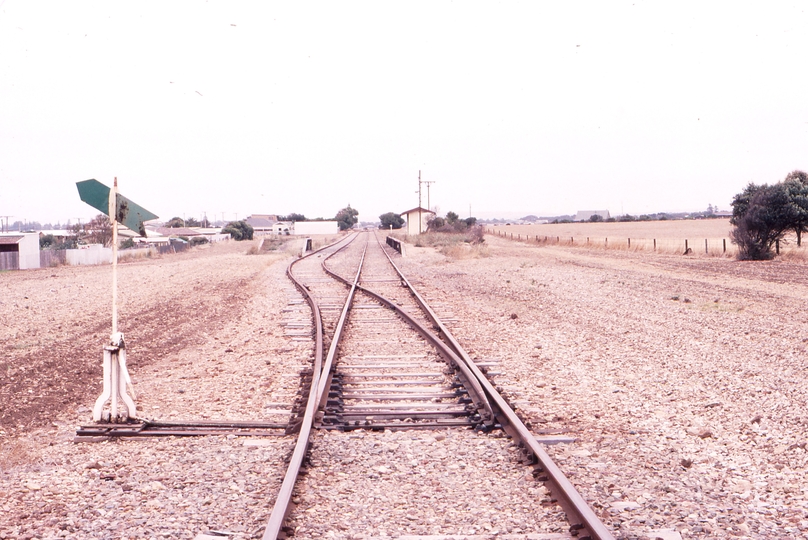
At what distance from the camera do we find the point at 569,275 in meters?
23.0

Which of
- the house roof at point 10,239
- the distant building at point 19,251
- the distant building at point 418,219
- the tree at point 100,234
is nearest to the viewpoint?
the distant building at point 19,251

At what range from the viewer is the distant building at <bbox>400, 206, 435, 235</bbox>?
2990 inches

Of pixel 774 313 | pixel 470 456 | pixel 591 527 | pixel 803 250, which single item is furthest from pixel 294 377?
pixel 803 250

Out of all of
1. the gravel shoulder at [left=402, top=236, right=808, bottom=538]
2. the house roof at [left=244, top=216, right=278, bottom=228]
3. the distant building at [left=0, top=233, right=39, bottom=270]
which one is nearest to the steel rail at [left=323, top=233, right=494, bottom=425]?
the gravel shoulder at [left=402, top=236, right=808, bottom=538]

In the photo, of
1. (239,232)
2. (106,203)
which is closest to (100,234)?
(239,232)

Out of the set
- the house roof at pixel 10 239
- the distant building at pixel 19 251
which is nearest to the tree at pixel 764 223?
the distant building at pixel 19 251

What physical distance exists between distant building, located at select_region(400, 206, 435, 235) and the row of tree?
4746 centimetres

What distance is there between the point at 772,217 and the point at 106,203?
29.2m

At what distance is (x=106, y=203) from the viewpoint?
245 inches

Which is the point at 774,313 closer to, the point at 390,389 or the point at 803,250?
the point at 390,389

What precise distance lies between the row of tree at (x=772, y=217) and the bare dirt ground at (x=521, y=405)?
15.6m

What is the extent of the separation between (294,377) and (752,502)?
4.76 metres

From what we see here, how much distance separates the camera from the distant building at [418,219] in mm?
75938

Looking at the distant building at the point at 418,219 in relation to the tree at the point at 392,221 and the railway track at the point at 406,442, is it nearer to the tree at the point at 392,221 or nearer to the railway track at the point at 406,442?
the railway track at the point at 406,442
